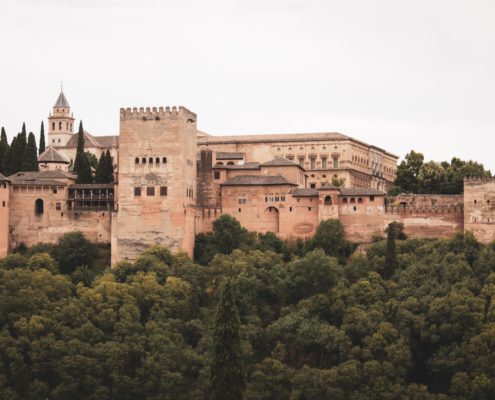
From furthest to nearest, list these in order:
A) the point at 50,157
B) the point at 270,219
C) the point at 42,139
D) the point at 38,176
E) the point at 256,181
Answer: the point at 42,139 < the point at 50,157 < the point at 38,176 < the point at 256,181 < the point at 270,219

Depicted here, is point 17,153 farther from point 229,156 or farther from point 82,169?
point 229,156

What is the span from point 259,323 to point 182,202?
396 inches

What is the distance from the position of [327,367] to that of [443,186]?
2511 centimetres

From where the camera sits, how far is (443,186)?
87.5 m

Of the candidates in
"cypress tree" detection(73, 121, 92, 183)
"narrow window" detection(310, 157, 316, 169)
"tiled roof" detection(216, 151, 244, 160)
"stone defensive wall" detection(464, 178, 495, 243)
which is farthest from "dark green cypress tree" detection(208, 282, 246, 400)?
"narrow window" detection(310, 157, 316, 169)

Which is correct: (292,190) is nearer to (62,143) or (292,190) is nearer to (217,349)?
(217,349)

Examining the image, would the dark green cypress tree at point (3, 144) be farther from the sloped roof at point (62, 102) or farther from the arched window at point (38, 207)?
the sloped roof at point (62, 102)

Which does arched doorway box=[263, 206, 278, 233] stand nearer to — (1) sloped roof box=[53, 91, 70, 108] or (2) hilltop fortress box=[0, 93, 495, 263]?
(2) hilltop fortress box=[0, 93, 495, 263]

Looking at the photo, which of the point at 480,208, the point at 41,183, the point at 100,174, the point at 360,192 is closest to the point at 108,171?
the point at 100,174

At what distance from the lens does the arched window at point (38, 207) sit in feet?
254

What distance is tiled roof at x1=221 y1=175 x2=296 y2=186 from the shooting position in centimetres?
7750

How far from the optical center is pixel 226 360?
2325 inches

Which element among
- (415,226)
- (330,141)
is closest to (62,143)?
(330,141)

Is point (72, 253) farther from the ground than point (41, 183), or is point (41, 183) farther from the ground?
point (41, 183)
